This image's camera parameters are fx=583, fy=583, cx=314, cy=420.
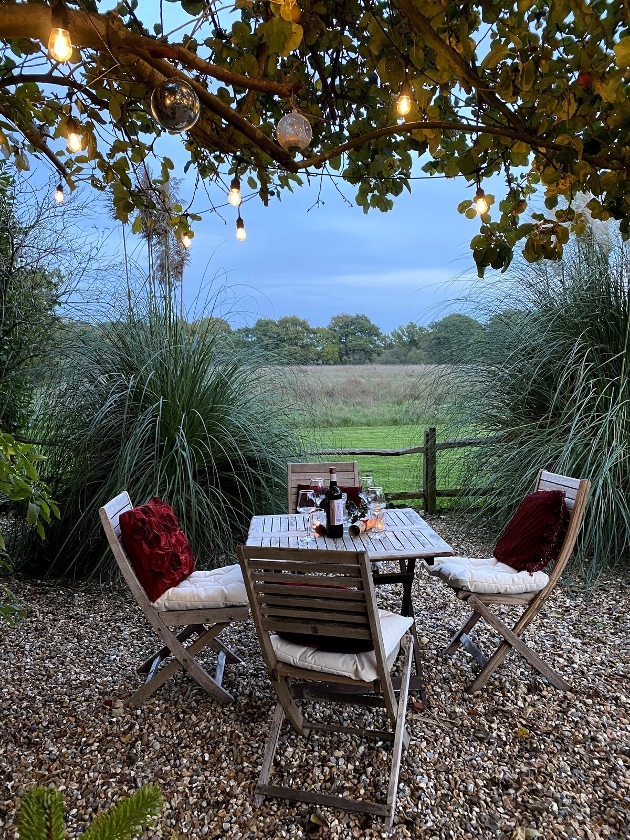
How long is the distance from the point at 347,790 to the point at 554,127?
2548 mm

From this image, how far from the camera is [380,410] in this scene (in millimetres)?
7340

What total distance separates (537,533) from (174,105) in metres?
2.49

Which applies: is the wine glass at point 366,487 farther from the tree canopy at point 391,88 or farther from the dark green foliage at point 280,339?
the dark green foliage at point 280,339

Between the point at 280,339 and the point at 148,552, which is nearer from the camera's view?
the point at 148,552

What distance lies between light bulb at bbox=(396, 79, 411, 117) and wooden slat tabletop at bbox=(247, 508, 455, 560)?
1778 millimetres

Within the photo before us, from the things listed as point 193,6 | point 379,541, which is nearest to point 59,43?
point 193,6

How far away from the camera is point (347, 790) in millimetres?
2182

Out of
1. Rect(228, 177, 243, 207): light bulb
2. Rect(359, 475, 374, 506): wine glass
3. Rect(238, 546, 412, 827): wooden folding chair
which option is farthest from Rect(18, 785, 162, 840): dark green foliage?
Rect(228, 177, 243, 207): light bulb

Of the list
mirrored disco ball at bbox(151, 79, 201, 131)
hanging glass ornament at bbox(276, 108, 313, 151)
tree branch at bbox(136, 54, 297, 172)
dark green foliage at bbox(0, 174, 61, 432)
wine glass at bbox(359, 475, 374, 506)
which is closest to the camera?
mirrored disco ball at bbox(151, 79, 201, 131)

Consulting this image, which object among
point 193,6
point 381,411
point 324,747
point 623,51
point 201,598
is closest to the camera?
point 623,51

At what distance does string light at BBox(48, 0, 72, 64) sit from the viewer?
57.3 inches

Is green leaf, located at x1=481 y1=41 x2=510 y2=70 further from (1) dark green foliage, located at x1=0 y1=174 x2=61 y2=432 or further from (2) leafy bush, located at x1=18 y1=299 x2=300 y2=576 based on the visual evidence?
(1) dark green foliage, located at x1=0 y1=174 x2=61 y2=432

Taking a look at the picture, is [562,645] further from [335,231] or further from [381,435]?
[335,231]

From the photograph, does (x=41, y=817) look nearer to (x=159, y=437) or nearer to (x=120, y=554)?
(x=120, y=554)
